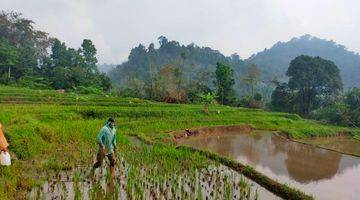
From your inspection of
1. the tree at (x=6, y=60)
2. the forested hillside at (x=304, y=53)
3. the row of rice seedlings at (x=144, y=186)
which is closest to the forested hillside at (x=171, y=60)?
the forested hillside at (x=304, y=53)

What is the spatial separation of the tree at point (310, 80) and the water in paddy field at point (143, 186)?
103 ft

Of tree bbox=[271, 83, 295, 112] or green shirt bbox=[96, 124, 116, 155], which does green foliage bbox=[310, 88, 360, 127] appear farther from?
green shirt bbox=[96, 124, 116, 155]

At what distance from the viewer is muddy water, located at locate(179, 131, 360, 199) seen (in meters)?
11.1

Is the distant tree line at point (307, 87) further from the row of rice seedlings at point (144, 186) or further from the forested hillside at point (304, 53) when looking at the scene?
the forested hillside at point (304, 53)

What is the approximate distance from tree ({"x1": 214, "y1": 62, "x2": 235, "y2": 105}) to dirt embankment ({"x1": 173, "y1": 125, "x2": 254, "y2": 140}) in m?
14.4

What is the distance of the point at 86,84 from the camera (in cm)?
3756

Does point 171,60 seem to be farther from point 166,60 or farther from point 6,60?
point 6,60

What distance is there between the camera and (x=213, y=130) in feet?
71.8

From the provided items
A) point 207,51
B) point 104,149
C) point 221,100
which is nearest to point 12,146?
point 104,149

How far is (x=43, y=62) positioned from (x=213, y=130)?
2904 cm

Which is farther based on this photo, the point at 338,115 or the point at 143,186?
the point at 338,115

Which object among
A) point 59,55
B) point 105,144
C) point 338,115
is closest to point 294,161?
point 105,144

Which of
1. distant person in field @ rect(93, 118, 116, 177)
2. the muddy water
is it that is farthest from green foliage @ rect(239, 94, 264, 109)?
distant person in field @ rect(93, 118, 116, 177)

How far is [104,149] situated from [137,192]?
5.72ft
